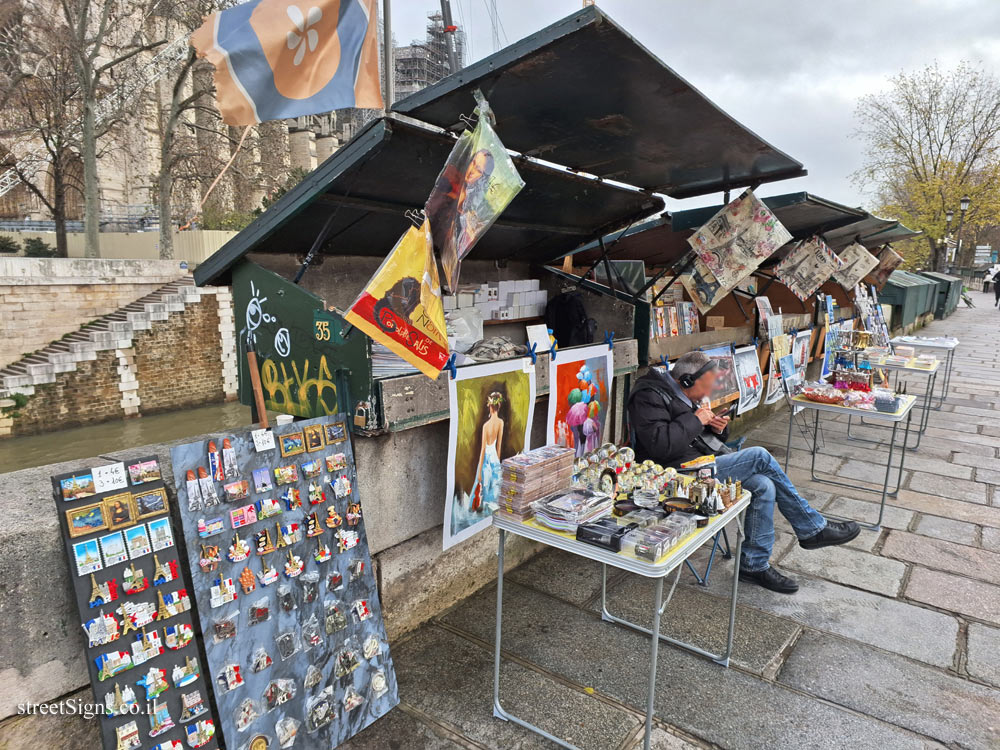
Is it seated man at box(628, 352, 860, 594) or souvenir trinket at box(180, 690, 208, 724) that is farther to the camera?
seated man at box(628, 352, 860, 594)

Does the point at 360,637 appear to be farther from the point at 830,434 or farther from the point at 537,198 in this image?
the point at 830,434

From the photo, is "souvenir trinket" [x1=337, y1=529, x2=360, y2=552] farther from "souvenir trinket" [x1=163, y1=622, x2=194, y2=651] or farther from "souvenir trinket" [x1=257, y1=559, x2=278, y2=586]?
"souvenir trinket" [x1=163, y1=622, x2=194, y2=651]

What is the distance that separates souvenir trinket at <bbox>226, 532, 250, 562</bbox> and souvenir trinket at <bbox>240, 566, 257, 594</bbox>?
50mm

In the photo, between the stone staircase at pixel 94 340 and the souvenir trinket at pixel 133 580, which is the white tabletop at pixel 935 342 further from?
the stone staircase at pixel 94 340

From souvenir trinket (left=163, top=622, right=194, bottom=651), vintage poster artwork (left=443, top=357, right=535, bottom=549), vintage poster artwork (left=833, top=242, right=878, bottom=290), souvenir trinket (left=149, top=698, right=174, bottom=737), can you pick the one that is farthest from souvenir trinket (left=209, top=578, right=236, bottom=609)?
vintage poster artwork (left=833, top=242, right=878, bottom=290)

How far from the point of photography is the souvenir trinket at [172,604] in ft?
6.56

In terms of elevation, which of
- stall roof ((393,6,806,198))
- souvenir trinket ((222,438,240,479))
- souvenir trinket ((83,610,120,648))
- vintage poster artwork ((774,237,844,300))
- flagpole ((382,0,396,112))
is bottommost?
souvenir trinket ((83,610,120,648))

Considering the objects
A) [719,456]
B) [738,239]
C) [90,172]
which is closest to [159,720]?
[719,456]

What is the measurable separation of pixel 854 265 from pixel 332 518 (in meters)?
8.12

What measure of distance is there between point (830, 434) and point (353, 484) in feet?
22.0

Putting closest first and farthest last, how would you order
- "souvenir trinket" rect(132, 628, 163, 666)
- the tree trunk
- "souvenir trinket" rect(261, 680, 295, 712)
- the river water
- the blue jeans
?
"souvenir trinket" rect(132, 628, 163, 666) → "souvenir trinket" rect(261, 680, 295, 712) → the blue jeans → the river water → the tree trunk

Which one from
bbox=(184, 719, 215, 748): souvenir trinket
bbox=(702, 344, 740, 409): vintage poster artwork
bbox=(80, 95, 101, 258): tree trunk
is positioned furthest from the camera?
bbox=(80, 95, 101, 258): tree trunk

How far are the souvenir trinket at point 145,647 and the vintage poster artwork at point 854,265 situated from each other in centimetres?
854

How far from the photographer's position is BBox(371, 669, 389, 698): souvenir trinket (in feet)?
Result: 8.50
